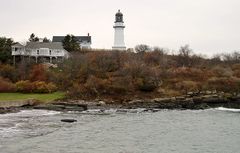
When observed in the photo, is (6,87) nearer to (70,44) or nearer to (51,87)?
(51,87)

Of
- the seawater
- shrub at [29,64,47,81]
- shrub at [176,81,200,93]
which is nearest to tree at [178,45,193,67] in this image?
shrub at [176,81,200,93]

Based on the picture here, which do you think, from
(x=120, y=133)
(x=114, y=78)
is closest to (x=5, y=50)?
(x=114, y=78)

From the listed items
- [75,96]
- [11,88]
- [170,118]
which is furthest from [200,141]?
[11,88]

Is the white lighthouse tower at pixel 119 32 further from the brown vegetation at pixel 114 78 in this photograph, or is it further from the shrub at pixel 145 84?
the shrub at pixel 145 84

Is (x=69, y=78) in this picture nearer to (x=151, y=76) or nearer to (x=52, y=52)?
(x=151, y=76)

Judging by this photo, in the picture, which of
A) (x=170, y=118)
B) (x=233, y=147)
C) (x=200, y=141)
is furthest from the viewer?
(x=170, y=118)

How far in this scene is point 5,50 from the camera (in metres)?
108

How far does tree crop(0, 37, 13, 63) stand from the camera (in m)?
107

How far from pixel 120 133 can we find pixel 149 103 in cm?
3409

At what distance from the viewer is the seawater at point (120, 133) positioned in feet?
117

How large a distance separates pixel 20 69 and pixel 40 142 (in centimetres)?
6191

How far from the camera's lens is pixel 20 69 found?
9750 centimetres

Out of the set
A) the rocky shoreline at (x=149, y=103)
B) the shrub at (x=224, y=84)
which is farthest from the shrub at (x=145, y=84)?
the shrub at (x=224, y=84)

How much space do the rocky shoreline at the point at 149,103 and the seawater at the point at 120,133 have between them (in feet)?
26.9
